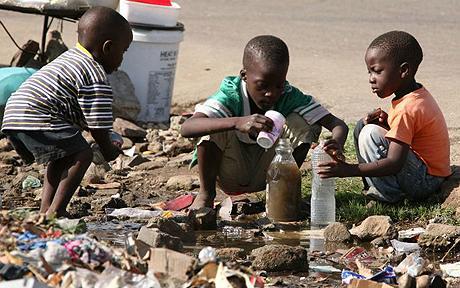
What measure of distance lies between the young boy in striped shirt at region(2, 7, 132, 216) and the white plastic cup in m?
0.84

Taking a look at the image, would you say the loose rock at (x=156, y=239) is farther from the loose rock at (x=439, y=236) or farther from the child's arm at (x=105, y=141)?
the loose rock at (x=439, y=236)

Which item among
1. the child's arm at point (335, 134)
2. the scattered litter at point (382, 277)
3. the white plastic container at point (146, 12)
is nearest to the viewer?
the scattered litter at point (382, 277)

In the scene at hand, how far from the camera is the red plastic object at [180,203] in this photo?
651cm

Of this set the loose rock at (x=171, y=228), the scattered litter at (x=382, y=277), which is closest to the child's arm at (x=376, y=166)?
the loose rock at (x=171, y=228)

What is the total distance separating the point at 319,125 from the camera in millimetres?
6414

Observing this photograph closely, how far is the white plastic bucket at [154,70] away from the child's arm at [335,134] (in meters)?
2.95

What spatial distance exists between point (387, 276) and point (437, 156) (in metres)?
1.83

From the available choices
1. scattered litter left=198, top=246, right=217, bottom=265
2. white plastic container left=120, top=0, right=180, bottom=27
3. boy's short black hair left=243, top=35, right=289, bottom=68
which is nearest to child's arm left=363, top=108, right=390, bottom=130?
boy's short black hair left=243, top=35, right=289, bottom=68

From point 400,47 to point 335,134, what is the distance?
0.61 m

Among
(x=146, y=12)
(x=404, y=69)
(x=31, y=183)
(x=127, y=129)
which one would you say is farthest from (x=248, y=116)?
(x=146, y=12)

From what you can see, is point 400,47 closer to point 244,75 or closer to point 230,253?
point 244,75

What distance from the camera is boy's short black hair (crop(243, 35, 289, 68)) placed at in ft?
20.0

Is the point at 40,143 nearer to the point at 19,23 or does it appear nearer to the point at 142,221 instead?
the point at 142,221

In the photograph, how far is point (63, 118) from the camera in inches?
240
